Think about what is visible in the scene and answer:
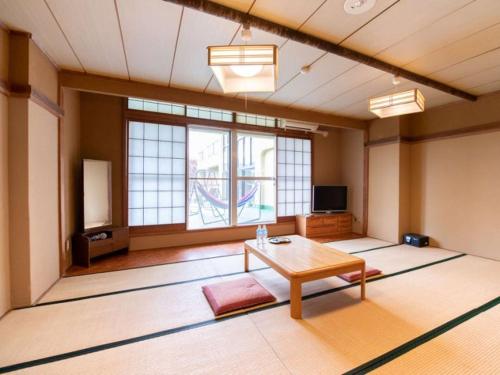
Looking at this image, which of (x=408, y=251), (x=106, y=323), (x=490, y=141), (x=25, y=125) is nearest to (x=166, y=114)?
(x=25, y=125)

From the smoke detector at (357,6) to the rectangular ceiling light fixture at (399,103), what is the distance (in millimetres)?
1080

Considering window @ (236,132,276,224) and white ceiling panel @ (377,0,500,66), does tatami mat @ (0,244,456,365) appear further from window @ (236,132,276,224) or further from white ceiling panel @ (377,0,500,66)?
window @ (236,132,276,224)

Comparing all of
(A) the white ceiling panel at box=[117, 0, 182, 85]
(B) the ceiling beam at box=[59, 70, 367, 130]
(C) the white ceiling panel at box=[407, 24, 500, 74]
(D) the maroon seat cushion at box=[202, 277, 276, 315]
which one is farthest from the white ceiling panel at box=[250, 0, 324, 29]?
(D) the maroon seat cushion at box=[202, 277, 276, 315]

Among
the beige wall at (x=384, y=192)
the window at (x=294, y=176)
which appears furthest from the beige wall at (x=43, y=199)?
the beige wall at (x=384, y=192)

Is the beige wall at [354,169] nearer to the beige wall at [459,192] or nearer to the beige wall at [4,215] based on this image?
the beige wall at [459,192]

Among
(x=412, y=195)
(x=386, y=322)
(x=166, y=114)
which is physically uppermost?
(x=166, y=114)

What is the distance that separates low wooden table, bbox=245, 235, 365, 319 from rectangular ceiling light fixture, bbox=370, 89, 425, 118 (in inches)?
71.1

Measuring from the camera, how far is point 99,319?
1918mm

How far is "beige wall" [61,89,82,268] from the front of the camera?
282cm

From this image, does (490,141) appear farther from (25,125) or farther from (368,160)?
(25,125)

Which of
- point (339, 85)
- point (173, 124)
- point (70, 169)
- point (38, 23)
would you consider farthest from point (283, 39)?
point (70, 169)

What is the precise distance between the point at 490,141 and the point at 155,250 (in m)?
5.72

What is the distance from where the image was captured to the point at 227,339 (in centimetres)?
168

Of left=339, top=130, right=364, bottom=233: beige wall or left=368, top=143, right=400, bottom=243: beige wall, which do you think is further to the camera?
left=339, top=130, right=364, bottom=233: beige wall
